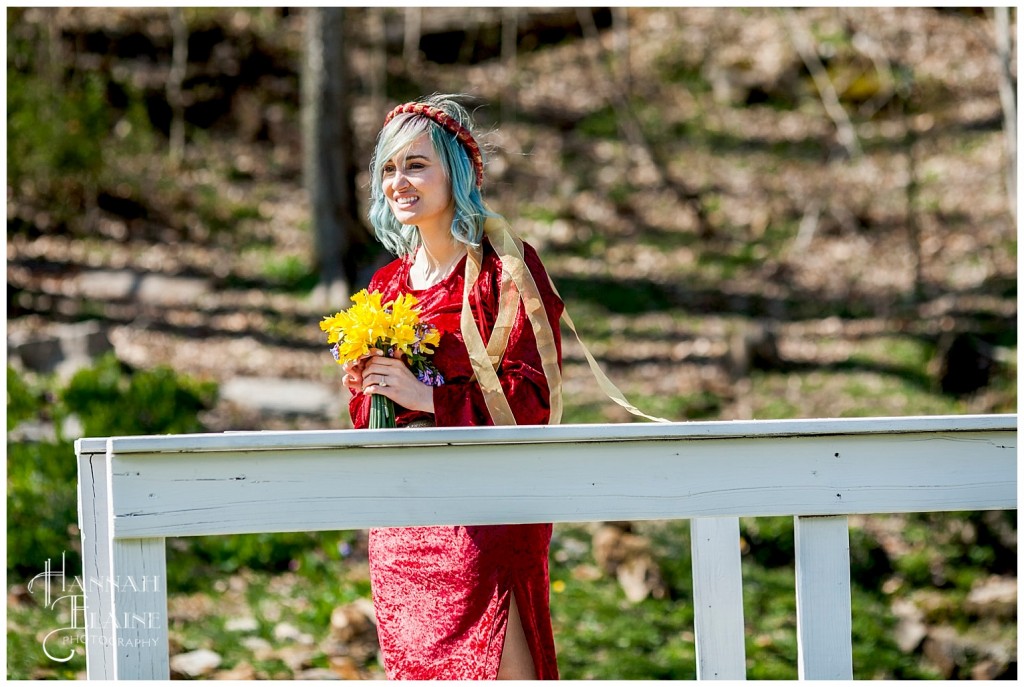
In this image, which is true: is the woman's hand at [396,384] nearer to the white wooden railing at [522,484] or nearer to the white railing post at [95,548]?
the white wooden railing at [522,484]

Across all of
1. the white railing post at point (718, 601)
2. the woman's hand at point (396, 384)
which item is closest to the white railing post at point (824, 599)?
the white railing post at point (718, 601)

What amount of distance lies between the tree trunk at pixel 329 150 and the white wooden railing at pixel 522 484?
22.9 feet

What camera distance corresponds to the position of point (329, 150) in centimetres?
906

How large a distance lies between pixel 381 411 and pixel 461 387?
195 millimetres

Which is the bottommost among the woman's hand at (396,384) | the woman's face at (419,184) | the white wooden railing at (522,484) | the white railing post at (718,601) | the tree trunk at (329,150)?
the white railing post at (718,601)

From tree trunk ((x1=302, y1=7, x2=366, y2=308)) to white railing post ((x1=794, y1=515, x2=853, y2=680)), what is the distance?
7.11 meters

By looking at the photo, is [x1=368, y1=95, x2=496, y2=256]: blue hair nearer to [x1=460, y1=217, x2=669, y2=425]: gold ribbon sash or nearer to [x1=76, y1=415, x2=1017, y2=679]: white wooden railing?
[x1=460, y1=217, x2=669, y2=425]: gold ribbon sash

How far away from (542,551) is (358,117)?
10274mm

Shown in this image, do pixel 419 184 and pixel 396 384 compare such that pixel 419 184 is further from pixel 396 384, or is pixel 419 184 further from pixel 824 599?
pixel 824 599

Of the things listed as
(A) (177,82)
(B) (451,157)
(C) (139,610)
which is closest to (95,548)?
(C) (139,610)

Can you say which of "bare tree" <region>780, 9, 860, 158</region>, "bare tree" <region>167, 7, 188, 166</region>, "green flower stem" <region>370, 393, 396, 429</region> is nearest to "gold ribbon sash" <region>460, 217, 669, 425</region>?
"green flower stem" <region>370, 393, 396, 429</region>

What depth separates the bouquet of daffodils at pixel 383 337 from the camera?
92.9 inches

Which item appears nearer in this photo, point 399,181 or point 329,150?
point 399,181

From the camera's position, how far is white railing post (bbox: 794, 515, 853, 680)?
6.88ft
